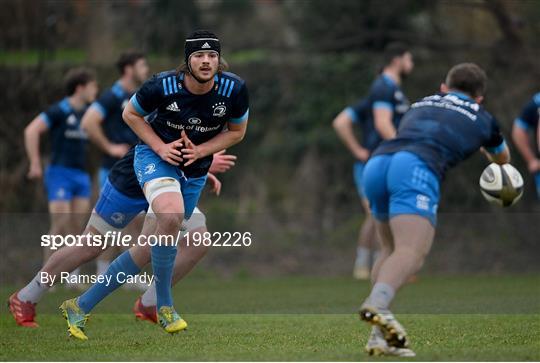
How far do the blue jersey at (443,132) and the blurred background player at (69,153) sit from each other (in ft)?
22.0

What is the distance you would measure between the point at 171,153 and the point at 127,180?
74 centimetres

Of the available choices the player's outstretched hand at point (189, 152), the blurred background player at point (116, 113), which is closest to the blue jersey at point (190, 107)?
the player's outstretched hand at point (189, 152)

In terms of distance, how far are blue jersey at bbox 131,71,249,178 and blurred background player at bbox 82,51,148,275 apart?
15.1 feet

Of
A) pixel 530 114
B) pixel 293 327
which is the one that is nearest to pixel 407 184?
pixel 293 327

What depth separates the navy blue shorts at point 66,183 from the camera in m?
12.7

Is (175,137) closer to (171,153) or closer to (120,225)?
(171,153)

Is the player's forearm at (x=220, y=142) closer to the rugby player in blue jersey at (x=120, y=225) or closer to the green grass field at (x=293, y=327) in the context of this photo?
the rugby player in blue jersey at (x=120, y=225)

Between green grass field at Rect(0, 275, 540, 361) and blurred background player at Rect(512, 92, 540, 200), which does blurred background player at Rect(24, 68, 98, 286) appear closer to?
green grass field at Rect(0, 275, 540, 361)

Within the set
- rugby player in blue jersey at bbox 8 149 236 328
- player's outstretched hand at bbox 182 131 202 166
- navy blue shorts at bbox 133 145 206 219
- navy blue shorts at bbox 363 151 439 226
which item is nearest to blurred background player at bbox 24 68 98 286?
rugby player in blue jersey at bbox 8 149 236 328

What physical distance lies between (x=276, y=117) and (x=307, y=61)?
102cm

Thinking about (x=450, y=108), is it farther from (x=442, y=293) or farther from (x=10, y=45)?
(x=10, y=45)

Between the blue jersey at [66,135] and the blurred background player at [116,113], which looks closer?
the blurred background player at [116,113]

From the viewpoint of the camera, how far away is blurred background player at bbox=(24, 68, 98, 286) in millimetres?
12453

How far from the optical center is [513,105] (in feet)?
52.6
